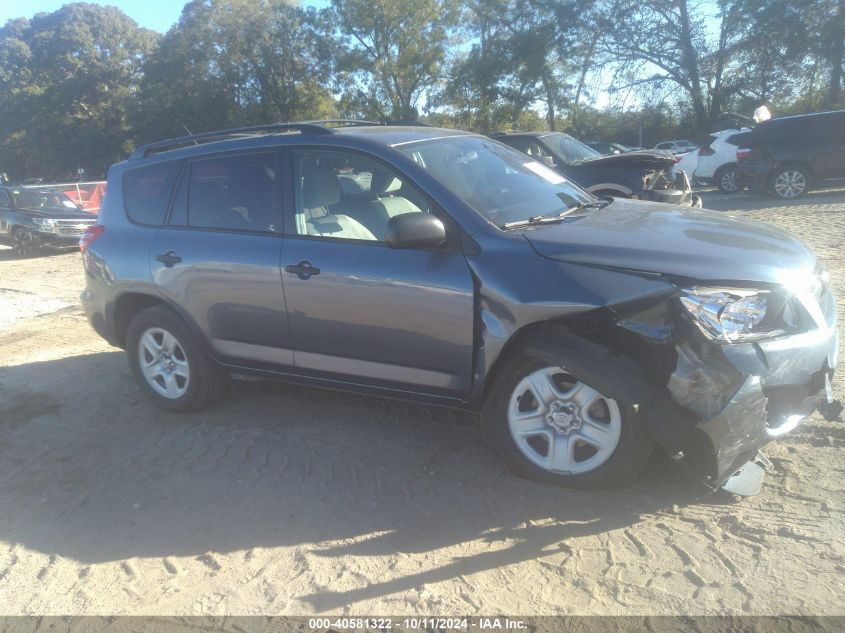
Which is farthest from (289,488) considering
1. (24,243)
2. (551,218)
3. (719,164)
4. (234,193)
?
(719,164)

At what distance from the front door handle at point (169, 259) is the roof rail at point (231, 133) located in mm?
855

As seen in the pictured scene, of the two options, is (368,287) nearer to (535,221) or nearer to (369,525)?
(535,221)

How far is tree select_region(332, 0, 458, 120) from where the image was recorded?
1409 inches

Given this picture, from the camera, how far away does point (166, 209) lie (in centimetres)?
488

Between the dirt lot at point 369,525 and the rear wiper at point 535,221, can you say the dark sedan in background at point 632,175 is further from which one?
the dirt lot at point 369,525

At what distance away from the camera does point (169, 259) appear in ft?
15.4

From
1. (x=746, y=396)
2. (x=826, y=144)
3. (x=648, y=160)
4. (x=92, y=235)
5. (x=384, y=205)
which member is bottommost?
(x=746, y=396)

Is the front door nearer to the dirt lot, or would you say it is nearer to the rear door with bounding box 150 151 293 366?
the rear door with bounding box 150 151 293 366

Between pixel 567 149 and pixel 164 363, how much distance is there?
8105 mm

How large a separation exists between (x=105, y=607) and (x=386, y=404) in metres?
2.30

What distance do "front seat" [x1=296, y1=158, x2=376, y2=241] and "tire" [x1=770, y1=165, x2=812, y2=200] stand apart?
1263 centimetres

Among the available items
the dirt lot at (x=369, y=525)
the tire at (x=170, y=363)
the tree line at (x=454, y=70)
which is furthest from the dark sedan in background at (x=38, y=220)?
the tree line at (x=454, y=70)

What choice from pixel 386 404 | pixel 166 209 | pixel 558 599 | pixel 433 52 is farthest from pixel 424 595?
pixel 433 52

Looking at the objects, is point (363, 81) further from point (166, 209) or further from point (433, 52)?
point (166, 209)
